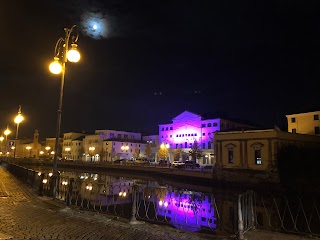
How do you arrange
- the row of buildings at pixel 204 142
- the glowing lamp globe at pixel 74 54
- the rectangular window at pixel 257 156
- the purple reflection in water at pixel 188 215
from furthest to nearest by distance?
the row of buildings at pixel 204 142, the rectangular window at pixel 257 156, the purple reflection in water at pixel 188 215, the glowing lamp globe at pixel 74 54

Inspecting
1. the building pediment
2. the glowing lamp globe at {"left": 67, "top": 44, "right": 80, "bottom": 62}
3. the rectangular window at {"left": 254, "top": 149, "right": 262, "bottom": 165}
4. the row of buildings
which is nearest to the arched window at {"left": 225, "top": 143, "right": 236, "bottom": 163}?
the row of buildings

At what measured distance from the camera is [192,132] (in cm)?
7825

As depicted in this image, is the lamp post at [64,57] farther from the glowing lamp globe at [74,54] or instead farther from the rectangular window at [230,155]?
the rectangular window at [230,155]

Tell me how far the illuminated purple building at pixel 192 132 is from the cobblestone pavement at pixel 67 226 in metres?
59.9

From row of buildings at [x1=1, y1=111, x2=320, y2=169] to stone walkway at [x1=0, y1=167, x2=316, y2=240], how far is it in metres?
33.4

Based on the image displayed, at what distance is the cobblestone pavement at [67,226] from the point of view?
792 centimetres

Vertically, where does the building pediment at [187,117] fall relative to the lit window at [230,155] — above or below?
above

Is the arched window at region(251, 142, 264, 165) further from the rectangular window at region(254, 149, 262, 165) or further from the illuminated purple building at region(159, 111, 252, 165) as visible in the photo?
the illuminated purple building at region(159, 111, 252, 165)

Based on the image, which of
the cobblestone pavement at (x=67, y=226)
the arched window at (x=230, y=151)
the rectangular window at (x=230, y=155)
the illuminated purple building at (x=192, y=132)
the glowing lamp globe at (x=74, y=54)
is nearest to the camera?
the cobblestone pavement at (x=67, y=226)

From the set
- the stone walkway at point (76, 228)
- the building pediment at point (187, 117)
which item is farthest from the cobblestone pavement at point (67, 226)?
the building pediment at point (187, 117)

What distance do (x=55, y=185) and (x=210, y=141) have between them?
61613mm

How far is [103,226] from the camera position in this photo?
361 inches

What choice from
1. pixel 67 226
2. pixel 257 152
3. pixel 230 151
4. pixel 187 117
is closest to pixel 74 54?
pixel 67 226

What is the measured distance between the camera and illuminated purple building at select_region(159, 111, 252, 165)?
72.6 metres
